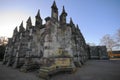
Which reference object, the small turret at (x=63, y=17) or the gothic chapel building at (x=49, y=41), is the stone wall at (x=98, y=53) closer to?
the gothic chapel building at (x=49, y=41)

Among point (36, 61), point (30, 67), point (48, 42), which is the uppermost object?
point (48, 42)

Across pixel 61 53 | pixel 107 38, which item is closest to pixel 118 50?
pixel 107 38

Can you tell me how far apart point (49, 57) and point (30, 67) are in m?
4.51

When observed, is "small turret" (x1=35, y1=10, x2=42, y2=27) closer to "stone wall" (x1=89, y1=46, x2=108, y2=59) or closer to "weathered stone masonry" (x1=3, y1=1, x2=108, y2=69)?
"weathered stone masonry" (x1=3, y1=1, x2=108, y2=69)

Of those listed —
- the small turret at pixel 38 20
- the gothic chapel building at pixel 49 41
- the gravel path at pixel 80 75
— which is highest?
the small turret at pixel 38 20

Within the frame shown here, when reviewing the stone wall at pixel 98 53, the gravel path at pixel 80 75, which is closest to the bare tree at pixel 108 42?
the stone wall at pixel 98 53

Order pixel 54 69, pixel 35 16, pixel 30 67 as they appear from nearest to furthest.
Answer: pixel 54 69, pixel 30 67, pixel 35 16

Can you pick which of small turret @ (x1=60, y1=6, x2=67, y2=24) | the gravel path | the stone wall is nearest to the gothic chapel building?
small turret @ (x1=60, y1=6, x2=67, y2=24)

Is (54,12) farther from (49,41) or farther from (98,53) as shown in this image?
(98,53)

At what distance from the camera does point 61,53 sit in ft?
31.1

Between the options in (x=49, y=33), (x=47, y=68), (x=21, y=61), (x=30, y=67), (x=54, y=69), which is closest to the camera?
(x=47, y=68)

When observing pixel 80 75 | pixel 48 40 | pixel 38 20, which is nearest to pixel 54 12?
pixel 38 20

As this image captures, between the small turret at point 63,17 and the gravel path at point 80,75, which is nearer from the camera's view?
the gravel path at point 80,75

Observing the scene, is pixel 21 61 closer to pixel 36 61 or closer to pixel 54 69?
pixel 36 61
